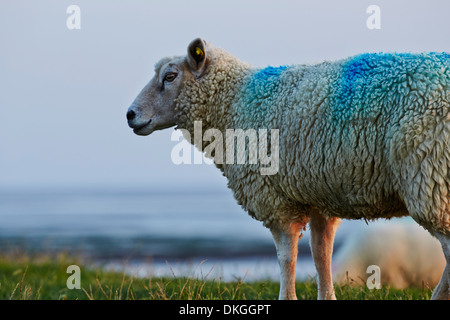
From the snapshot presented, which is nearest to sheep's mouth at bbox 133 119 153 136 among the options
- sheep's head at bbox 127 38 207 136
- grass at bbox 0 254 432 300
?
sheep's head at bbox 127 38 207 136

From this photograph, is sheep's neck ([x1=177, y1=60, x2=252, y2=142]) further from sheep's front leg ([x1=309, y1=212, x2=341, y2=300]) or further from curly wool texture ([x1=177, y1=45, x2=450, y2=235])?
sheep's front leg ([x1=309, y1=212, x2=341, y2=300])

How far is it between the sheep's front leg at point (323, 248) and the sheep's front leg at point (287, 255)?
351 mm

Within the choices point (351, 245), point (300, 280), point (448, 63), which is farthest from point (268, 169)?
point (351, 245)

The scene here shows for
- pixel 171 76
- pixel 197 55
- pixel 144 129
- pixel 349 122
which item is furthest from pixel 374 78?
pixel 144 129

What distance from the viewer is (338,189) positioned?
182 inches

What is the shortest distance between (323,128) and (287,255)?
113cm

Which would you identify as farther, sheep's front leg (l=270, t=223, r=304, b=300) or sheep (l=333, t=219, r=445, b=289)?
sheep (l=333, t=219, r=445, b=289)

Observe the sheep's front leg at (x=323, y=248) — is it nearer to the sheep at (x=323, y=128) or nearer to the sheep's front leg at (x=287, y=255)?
the sheep at (x=323, y=128)

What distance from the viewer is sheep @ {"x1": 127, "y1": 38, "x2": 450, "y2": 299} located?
415 centimetres

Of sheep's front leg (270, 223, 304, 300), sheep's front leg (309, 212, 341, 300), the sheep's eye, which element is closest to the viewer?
sheep's front leg (270, 223, 304, 300)

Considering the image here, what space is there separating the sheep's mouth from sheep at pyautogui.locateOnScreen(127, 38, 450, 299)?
11 mm

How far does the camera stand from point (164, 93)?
18.3ft

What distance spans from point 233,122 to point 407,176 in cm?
170

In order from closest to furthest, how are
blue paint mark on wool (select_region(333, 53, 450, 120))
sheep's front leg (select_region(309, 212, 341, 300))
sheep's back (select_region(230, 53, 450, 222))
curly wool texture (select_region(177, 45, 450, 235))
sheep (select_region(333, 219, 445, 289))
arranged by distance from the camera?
curly wool texture (select_region(177, 45, 450, 235)), sheep's back (select_region(230, 53, 450, 222)), blue paint mark on wool (select_region(333, 53, 450, 120)), sheep's front leg (select_region(309, 212, 341, 300)), sheep (select_region(333, 219, 445, 289))
